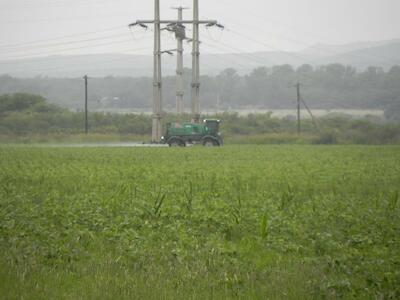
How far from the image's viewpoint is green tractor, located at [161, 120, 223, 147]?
4981 centimetres

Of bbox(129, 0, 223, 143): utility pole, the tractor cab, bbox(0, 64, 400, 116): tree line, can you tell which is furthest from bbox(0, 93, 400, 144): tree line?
bbox(0, 64, 400, 116): tree line

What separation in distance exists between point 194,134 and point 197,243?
4110cm

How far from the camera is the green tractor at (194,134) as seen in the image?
49.8m

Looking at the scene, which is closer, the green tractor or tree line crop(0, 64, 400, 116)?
the green tractor

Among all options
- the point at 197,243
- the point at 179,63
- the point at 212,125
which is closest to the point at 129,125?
the point at 179,63

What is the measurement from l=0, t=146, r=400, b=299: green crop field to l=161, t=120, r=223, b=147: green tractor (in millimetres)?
33705

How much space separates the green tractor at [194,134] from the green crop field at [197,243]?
33.7m

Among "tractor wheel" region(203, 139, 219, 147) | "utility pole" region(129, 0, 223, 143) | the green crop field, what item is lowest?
"tractor wheel" region(203, 139, 219, 147)

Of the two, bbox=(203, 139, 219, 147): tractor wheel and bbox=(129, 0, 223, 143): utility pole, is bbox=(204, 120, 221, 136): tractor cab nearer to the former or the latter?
bbox=(203, 139, 219, 147): tractor wheel

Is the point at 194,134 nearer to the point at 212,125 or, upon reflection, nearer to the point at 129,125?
the point at 212,125

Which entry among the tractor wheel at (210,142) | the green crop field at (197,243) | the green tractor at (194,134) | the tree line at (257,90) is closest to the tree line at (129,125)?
the green tractor at (194,134)

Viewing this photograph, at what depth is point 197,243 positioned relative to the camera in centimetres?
907

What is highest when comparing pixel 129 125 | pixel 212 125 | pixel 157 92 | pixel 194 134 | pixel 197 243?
pixel 157 92

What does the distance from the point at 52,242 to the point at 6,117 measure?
73.8 m
